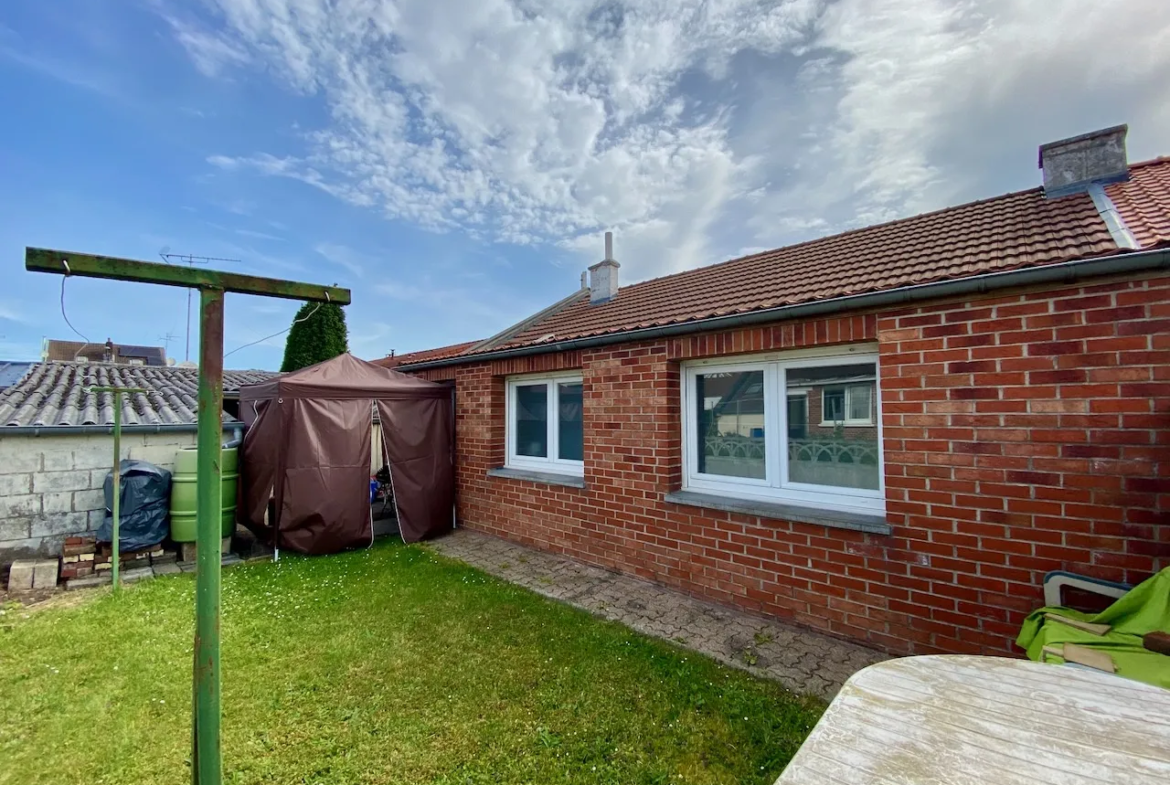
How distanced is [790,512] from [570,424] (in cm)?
324

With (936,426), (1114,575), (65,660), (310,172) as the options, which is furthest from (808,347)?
(310,172)

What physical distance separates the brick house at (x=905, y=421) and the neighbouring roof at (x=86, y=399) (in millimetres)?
4694

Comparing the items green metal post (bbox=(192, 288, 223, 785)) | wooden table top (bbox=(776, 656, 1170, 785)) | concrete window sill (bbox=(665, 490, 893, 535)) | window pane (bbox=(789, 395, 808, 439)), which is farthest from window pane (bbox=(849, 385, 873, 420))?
green metal post (bbox=(192, 288, 223, 785))

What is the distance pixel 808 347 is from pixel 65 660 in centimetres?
670

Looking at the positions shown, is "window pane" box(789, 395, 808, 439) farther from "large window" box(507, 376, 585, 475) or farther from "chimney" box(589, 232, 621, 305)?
"chimney" box(589, 232, 621, 305)

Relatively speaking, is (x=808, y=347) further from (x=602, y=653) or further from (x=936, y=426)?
(x=602, y=653)

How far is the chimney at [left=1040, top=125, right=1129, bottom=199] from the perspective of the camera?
14.6 feet

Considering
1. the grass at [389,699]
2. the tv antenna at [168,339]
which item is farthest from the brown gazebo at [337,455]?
the tv antenna at [168,339]

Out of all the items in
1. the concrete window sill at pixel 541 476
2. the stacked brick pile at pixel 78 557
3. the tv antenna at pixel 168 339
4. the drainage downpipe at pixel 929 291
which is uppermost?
the tv antenna at pixel 168 339

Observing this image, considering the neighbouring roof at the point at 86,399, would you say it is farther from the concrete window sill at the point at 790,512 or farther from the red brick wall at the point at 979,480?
the red brick wall at the point at 979,480

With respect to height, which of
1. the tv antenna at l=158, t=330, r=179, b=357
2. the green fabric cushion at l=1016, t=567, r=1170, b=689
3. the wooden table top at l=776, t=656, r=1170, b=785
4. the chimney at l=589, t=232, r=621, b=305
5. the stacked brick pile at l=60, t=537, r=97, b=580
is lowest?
the stacked brick pile at l=60, t=537, r=97, b=580

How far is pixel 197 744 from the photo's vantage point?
6.10 feet

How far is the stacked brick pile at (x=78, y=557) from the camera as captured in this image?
5.43 m

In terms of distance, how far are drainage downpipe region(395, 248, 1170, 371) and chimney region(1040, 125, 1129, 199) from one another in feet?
8.93
